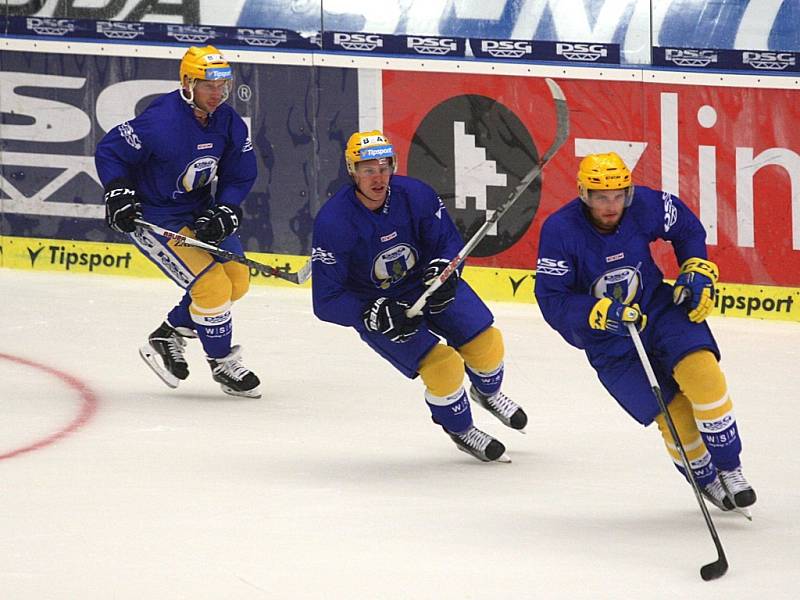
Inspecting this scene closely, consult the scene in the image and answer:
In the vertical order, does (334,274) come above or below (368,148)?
below

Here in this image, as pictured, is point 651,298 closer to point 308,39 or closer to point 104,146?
point 104,146

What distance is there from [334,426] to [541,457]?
2.77 feet

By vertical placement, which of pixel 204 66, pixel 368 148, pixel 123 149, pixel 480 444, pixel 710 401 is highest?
pixel 204 66

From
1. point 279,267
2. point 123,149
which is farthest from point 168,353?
point 279,267

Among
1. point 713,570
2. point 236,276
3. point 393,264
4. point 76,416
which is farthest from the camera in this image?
point 236,276

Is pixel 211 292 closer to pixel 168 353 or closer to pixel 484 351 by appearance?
pixel 168 353

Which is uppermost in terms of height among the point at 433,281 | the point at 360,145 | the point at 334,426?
the point at 360,145

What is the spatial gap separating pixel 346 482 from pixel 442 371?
1.52 ft

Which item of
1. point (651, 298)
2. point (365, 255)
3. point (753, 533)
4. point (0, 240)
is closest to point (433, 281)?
point (365, 255)

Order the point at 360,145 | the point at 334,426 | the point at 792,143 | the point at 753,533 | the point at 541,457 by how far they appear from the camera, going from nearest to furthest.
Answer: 1. the point at 753,533
2. the point at 360,145
3. the point at 541,457
4. the point at 334,426
5. the point at 792,143

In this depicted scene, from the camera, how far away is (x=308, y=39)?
7996mm

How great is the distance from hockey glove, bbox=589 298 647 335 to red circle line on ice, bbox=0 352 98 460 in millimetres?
2062

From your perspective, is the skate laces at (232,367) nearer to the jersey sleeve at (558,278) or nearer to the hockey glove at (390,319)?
the hockey glove at (390,319)

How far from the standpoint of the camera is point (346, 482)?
500 cm
